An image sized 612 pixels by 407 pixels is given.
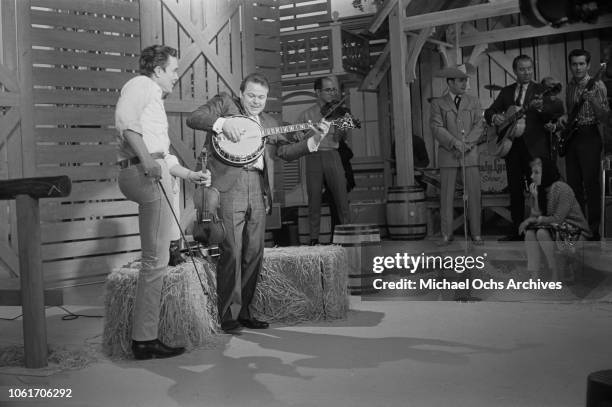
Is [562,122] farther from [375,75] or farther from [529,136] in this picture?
[375,75]

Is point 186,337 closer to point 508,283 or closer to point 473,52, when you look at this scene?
point 508,283

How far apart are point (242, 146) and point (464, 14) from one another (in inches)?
162

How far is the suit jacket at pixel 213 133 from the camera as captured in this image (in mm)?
4668

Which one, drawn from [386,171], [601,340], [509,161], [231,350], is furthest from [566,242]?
[386,171]

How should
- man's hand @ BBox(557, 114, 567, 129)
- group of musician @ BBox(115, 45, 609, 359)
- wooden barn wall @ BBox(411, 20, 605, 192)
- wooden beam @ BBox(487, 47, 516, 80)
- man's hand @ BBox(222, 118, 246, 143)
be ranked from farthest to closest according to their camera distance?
wooden beam @ BBox(487, 47, 516, 80) → wooden barn wall @ BBox(411, 20, 605, 192) → man's hand @ BBox(557, 114, 567, 129) → man's hand @ BBox(222, 118, 246, 143) → group of musician @ BBox(115, 45, 609, 359)

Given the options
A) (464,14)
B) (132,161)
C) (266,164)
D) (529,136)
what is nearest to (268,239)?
(529,136)

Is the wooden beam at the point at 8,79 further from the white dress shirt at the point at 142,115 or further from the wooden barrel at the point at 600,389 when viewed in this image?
the wooden barrel at the point at 600,389

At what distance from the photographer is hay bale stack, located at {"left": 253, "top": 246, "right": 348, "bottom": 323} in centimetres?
500

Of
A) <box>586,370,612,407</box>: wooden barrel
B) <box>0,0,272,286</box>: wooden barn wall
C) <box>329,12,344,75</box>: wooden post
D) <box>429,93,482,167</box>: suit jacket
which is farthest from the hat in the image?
<box>586,370,612,407</box>: wooden barrel

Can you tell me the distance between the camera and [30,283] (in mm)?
4027

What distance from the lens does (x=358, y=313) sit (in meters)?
5.23

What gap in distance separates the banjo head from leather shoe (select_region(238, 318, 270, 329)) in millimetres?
981

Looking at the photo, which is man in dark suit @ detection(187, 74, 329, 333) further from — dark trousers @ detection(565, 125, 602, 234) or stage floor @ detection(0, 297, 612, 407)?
dark trousers @ detection(565, 125, 602, 234)

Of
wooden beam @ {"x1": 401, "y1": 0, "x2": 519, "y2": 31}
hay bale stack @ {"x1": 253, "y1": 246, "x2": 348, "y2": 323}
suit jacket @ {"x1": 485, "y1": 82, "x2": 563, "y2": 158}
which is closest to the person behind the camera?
hay bale stack @ {"x1": 253, "y1": 246, "x2": 348, "y2": 323}
